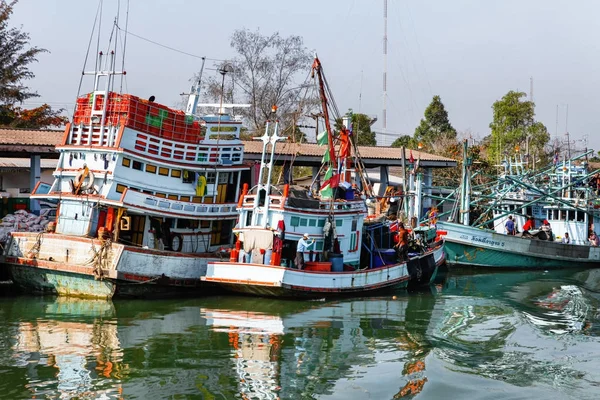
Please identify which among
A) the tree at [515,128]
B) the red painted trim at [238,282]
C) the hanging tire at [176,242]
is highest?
the tree at [515,128]

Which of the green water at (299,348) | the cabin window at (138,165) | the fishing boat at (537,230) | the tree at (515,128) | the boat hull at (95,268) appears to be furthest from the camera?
the tree at (515,128)

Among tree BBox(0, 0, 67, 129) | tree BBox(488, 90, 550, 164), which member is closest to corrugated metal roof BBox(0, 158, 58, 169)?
tree BBox(0, 0, 67, 129)

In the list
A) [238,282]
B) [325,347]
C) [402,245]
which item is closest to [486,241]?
[402,245]

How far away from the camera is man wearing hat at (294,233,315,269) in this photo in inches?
875

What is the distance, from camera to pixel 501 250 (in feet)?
106

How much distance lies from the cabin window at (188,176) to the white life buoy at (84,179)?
10.1 feet

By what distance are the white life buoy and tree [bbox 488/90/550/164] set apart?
34477mm

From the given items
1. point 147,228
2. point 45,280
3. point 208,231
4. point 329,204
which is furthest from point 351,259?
point 45,280

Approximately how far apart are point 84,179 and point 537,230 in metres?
21.1

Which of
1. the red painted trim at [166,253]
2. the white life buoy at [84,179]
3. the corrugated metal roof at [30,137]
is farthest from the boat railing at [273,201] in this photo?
the corrugated metal roof at [30,137]

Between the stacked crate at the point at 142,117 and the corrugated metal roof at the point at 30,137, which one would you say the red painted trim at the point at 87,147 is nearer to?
the stacked crate at the point at 142,117

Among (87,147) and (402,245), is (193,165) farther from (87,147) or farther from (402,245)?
(402,245)

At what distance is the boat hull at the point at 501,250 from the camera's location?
31.7 m

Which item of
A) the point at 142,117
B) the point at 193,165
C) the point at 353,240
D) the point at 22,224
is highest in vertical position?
the point at 142,117
